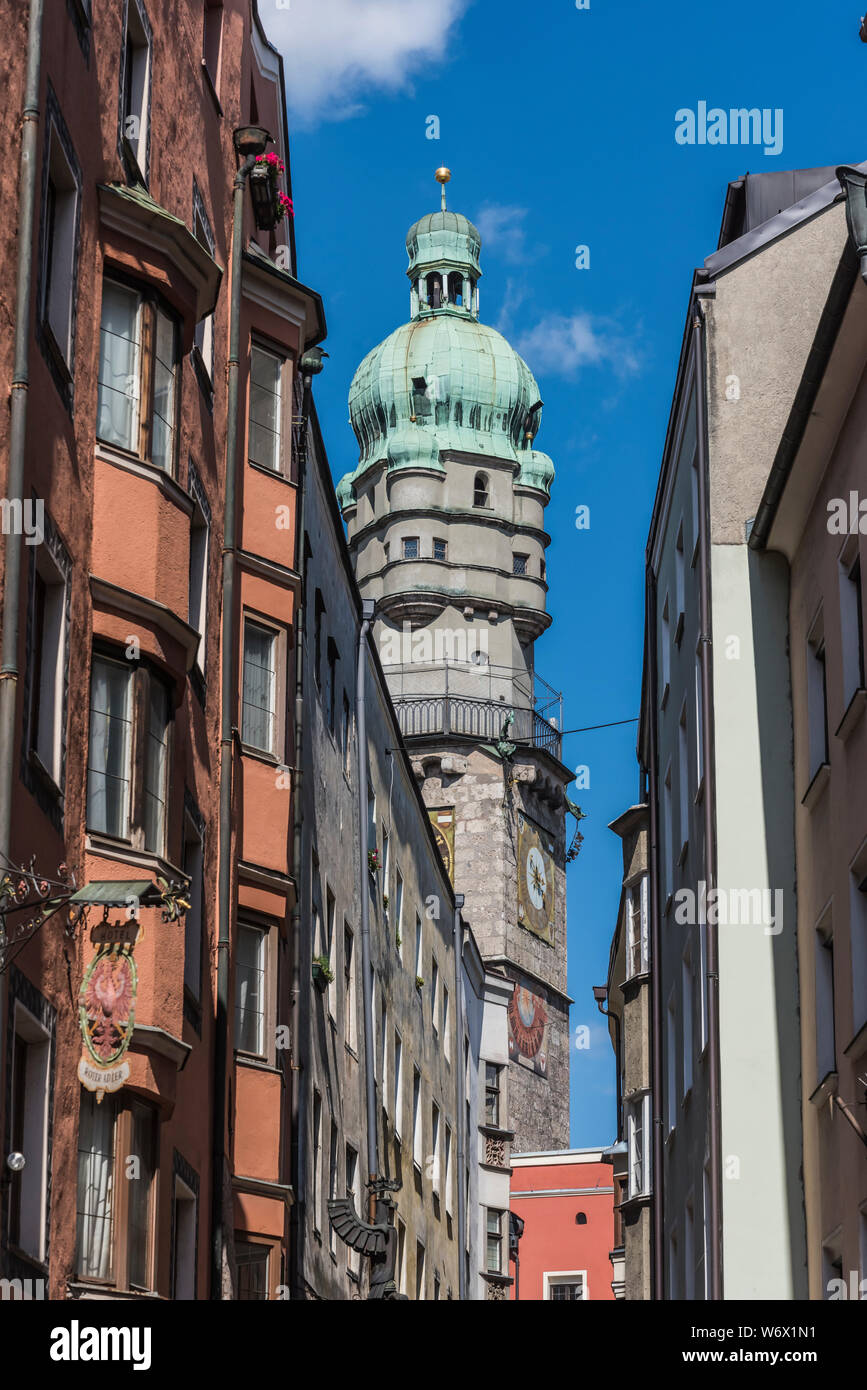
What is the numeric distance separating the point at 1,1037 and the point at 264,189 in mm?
14150

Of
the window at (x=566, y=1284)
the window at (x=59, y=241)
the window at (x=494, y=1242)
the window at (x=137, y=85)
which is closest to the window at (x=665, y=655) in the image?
the window at (x=137, y=85)

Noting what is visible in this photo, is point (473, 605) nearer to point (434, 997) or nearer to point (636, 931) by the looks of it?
point (434, 997)

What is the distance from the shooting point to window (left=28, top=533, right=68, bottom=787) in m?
17.5

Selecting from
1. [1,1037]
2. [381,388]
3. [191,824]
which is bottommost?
[1,1037]

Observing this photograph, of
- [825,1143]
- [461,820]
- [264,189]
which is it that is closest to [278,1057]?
[825,1143]

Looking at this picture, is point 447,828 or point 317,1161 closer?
point 317,1161

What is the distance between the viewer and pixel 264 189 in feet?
89.5

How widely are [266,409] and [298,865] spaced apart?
18.2 ft

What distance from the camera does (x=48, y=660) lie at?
59.5 feet

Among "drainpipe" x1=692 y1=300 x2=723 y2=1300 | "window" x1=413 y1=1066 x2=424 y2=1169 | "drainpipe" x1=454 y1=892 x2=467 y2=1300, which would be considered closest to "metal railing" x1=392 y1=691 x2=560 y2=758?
"drainpipe" x1=454 y1=892 x2=467 y2=1300

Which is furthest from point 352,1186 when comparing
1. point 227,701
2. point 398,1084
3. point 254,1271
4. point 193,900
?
point 193,900

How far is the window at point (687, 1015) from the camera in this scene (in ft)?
98.8

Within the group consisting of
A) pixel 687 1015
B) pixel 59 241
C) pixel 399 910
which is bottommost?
pixel 687 1015
